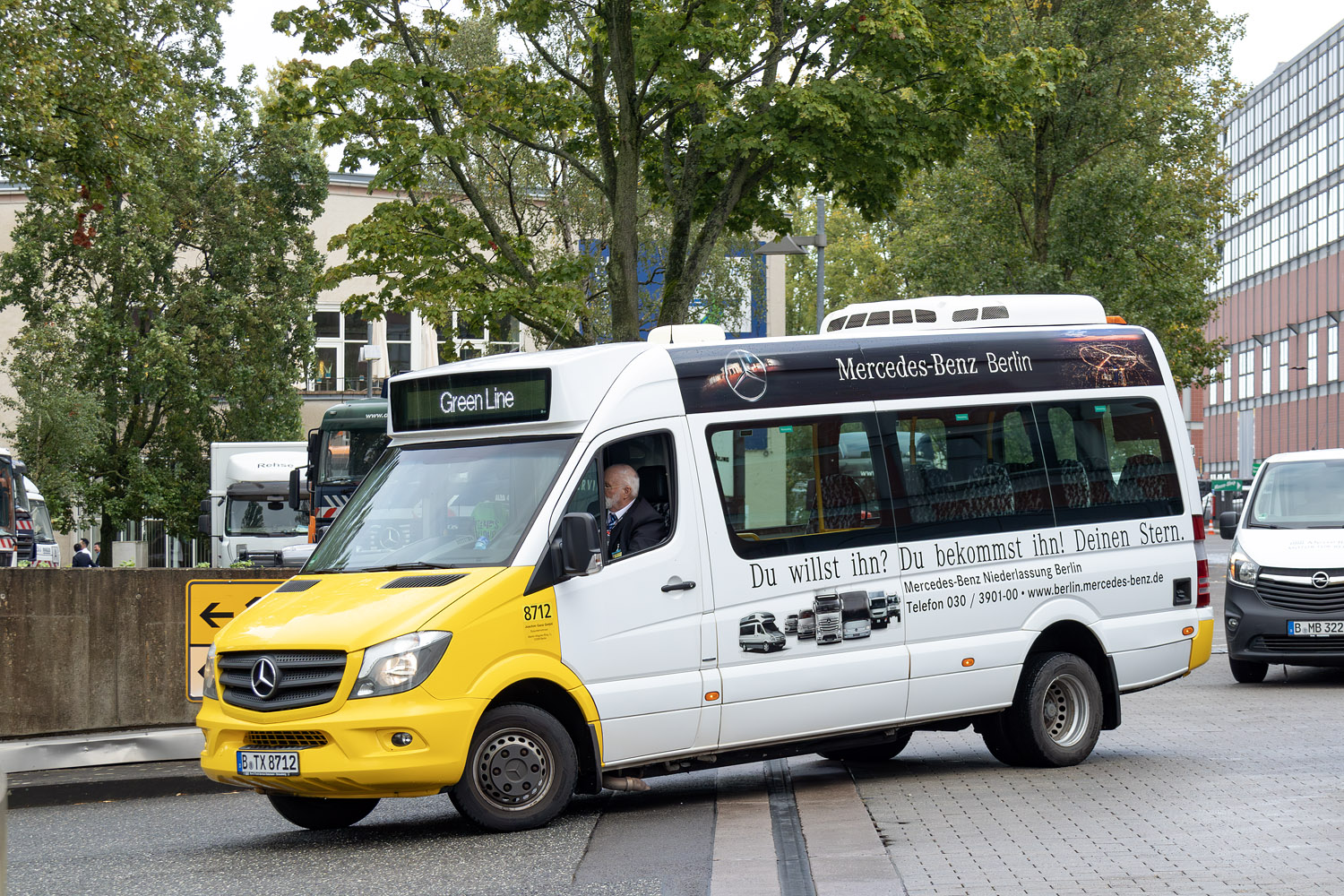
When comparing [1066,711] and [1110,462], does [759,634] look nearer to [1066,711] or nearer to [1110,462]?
[1066,711]

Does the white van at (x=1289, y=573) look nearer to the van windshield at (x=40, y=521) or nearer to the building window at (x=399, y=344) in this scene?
the van windshield at (x=40, y=521)

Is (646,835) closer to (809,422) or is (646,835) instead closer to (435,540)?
(435,540)

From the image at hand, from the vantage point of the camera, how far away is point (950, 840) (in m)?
7.97

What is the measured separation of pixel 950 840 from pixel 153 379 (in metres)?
35.3

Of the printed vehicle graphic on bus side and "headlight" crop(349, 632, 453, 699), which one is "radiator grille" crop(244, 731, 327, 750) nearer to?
"headlight" crop(349, 632, 453, 699)

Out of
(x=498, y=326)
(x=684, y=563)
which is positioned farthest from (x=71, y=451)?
(x=684, y=563)

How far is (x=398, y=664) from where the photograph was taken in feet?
27.2

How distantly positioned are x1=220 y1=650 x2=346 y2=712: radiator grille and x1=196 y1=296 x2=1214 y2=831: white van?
0.01m

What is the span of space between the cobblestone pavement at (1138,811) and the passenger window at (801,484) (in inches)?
61.4

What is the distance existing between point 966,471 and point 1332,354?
250 feet

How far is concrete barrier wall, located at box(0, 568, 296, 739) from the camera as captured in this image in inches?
508

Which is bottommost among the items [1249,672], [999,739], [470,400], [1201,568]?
[1249,672]

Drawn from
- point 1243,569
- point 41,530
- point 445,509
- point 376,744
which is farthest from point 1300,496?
point 41,530

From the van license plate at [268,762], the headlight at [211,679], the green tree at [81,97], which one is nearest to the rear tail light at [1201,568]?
the van license plate at [268,762]
